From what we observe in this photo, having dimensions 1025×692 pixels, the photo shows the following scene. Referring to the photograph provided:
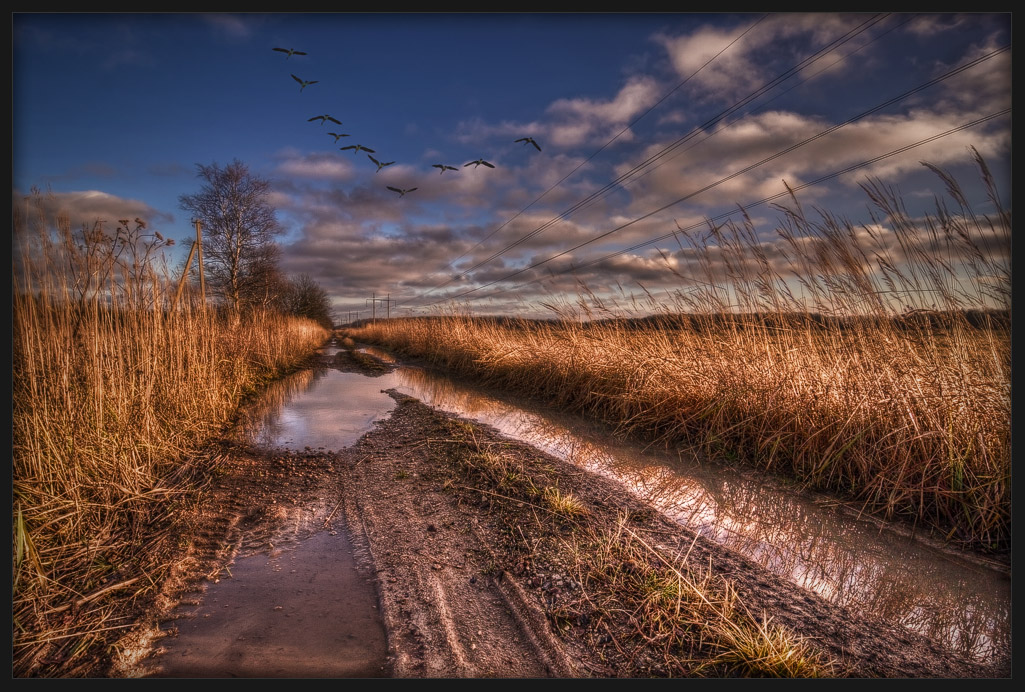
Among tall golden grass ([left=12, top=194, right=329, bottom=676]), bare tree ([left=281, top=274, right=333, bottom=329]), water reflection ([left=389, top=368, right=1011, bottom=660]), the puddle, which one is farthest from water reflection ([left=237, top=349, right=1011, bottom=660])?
bare tree ([left=281, top=274, right=333, bottom=329])

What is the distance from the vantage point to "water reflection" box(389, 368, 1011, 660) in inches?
75.8

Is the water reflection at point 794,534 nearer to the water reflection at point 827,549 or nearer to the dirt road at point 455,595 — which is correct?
the water reflection at point 827,549

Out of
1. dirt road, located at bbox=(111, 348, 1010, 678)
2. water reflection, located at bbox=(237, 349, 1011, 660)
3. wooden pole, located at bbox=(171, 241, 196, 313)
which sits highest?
wooden pole, located at bbox=(171, 241, 196, 313)

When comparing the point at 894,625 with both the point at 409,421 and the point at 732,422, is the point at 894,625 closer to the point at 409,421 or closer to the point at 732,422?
the point at 732,422

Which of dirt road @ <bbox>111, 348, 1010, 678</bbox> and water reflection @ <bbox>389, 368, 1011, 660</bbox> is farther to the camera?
water reflection @ <bbox>389, 368, 1011, 660</bbox>

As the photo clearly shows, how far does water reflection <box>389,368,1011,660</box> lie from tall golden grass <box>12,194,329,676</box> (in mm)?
3095

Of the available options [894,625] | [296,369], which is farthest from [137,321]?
[296,369]

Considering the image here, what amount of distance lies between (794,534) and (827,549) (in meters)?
0.21

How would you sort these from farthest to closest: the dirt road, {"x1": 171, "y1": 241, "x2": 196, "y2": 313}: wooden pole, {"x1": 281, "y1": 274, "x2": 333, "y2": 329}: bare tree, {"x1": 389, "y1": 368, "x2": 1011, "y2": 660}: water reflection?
{"x1": 281, "y1": 274, "x2": 333, "y2": 329}: bare tree, {"x1": 171, "y1": 241, "x2": 196, "y2": 313}: wooden pole, {"x1": 389, "y1": 368, "x2": 1011, "y2": 660}: water reflection, the dirt road

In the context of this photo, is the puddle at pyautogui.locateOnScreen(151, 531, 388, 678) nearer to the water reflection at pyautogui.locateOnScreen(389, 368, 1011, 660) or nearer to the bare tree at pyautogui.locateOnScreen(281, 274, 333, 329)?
the water reflection at pyautogui.locateOnScreen(389, 368, 1011, 660)

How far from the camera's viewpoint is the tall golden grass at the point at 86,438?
1939 mm

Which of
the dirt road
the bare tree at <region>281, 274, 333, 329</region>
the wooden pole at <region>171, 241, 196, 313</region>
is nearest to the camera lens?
the dirt road

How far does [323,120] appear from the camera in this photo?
3.44m

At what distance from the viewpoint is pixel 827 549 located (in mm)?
2547
